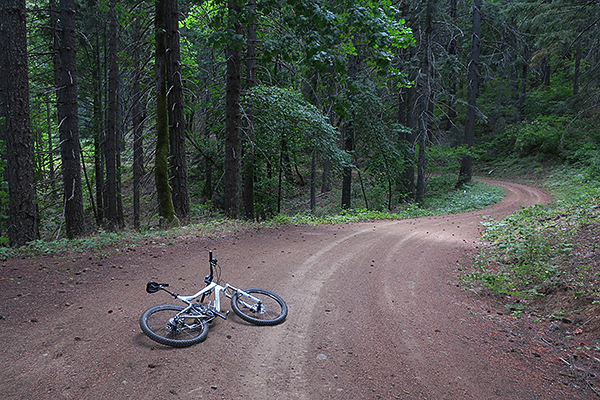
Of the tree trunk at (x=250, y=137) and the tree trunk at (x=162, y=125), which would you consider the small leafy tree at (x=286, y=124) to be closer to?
the tree trunk at (x=250, y=137)

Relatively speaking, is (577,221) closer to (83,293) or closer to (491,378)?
(491,378)

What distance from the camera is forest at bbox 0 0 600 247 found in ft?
21.1

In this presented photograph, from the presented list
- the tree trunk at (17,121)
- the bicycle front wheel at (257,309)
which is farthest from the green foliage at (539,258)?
the tree trunk at (17,121)

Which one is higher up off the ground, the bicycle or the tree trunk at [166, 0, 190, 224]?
the tree trunk at [166, 0, 190, 224]

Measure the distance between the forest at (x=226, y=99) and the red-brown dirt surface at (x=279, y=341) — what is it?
3386 mm

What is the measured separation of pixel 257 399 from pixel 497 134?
40.3 metres

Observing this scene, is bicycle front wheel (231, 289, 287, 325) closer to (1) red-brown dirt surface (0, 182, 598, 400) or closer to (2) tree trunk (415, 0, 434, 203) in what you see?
(1) red-brown dirt surface (0, 182, 598, 400)

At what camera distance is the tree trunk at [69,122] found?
33.1 ft

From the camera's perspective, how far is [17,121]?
809cm

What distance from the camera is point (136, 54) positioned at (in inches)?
476

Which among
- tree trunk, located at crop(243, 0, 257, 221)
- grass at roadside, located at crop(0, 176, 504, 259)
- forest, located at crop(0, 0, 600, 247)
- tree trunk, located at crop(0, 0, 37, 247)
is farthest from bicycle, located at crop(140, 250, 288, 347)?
tree trunk, located at crop(243, 0, 257, 221)

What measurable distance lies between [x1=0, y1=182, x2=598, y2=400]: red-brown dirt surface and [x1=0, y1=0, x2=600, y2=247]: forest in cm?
339

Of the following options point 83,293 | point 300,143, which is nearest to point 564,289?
point 83,293

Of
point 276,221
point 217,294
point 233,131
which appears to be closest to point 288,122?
point 233,131
